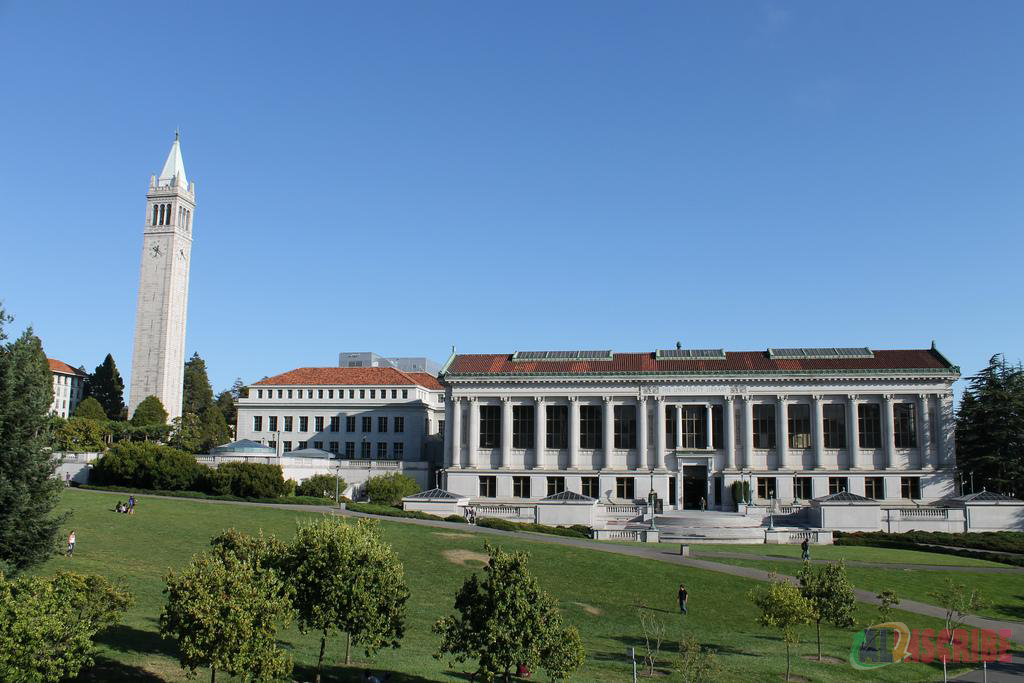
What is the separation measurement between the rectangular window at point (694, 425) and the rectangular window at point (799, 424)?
27.5ft

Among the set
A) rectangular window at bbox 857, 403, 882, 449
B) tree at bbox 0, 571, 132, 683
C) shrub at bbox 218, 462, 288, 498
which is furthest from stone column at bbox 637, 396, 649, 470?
tree at bbox 0, 571, 132, 683

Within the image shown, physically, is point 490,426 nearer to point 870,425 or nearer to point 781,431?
point 781,431

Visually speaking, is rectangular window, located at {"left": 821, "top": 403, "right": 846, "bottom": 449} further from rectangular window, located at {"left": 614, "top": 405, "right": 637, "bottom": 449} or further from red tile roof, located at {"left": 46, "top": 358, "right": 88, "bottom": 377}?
red tile roof, located at {"left": 46, "top": 358, "right": 88, "bottom": 377}

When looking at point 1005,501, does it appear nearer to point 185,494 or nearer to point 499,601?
point 499,601

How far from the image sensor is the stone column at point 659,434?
84.9 meters

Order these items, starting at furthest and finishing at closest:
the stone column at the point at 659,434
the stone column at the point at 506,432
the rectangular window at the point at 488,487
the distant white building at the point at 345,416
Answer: the distant white building at the point at 345,416 → the stone column at the point at 506,432 → the rectangular window at the point at 488,487 → the stone column at the point at 659,434

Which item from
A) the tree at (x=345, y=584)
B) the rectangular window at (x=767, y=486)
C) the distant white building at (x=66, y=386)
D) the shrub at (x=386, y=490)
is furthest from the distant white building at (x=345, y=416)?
the tree at (x=345, y=584)

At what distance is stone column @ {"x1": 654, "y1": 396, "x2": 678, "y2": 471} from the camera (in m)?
84.9

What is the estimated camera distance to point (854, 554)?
5775cm

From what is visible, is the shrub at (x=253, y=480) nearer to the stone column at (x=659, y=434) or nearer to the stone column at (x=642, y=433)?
the stone column at (x=642, y=433)

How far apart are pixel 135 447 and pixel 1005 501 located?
234 ft

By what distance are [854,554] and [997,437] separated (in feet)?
109

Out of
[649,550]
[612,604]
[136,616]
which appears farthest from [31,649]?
[649,550]

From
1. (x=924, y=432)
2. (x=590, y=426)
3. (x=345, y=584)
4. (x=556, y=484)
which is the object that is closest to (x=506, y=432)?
(x=556, y=484)
